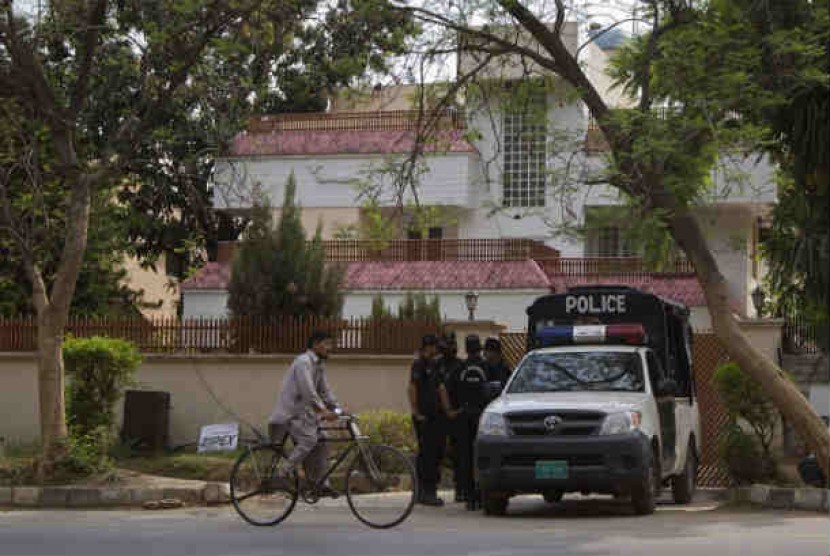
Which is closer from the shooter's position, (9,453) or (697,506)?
(697,506)

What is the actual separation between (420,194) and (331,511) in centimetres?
2431

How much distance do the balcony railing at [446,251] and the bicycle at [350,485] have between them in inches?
898

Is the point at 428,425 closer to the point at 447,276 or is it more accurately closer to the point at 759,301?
the point at 447,276

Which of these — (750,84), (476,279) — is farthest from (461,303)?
(750,84)

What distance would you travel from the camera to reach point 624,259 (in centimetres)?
3722

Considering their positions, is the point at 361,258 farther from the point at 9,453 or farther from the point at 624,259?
the point at 9,453

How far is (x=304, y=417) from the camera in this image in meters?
13.9

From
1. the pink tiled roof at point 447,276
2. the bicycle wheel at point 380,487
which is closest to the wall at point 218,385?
the bicycle wheel at point 380,487

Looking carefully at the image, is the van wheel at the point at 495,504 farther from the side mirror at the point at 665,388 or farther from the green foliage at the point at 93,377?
the green foliage at the point at 93,377

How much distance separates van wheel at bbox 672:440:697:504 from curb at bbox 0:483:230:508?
5.64 m

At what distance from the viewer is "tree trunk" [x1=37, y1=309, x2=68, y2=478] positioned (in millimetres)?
17562

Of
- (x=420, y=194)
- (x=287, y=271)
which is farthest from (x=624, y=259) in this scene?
(x=287, y=271)

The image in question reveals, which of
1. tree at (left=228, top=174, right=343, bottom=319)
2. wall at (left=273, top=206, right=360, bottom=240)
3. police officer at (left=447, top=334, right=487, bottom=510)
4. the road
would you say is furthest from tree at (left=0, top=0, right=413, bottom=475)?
wall at (left=273, top=206, right=360, bottom=240)

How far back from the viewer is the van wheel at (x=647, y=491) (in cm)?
1450
